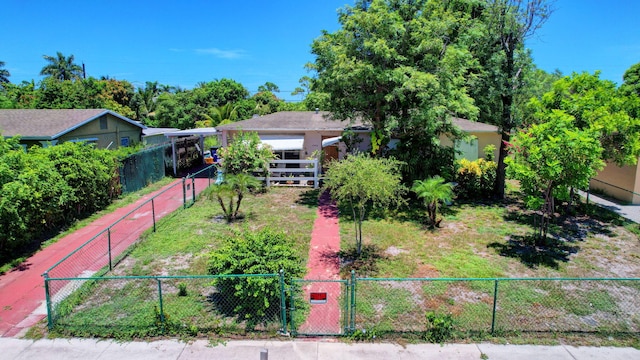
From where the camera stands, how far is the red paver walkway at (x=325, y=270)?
7.52 metres

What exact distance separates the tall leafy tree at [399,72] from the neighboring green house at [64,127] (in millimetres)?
11144

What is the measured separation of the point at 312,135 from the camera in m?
21.0

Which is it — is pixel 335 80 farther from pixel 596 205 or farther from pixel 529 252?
pixel 596 205

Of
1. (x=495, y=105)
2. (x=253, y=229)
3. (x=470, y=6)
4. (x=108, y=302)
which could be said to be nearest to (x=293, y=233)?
(x=253, y=229)

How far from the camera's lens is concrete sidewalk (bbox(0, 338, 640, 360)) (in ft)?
22.0

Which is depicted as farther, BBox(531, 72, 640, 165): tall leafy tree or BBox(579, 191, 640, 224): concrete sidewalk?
BBox(579, 191, 640, 224): concrete sidewalk

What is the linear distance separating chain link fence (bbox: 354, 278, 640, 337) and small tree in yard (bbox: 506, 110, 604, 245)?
2611 millimetres

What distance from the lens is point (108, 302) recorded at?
8.29m

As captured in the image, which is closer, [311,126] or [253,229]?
[253,229]

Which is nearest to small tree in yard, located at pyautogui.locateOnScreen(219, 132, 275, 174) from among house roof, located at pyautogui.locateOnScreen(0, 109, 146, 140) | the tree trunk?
house roof, located at pyautogui.locateOnScreen(0, 109, 146, 140)

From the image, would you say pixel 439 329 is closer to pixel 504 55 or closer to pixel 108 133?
pixel 504 55

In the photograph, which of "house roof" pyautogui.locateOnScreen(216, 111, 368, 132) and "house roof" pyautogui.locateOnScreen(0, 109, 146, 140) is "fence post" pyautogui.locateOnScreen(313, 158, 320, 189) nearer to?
"house roof" pyautogui.locateOnScreen(216, 111, 368, 132)

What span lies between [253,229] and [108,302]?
206 inches

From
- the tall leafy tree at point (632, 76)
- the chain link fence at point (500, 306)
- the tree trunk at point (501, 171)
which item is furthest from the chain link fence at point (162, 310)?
the tall leafy tree at point (632, 76)
